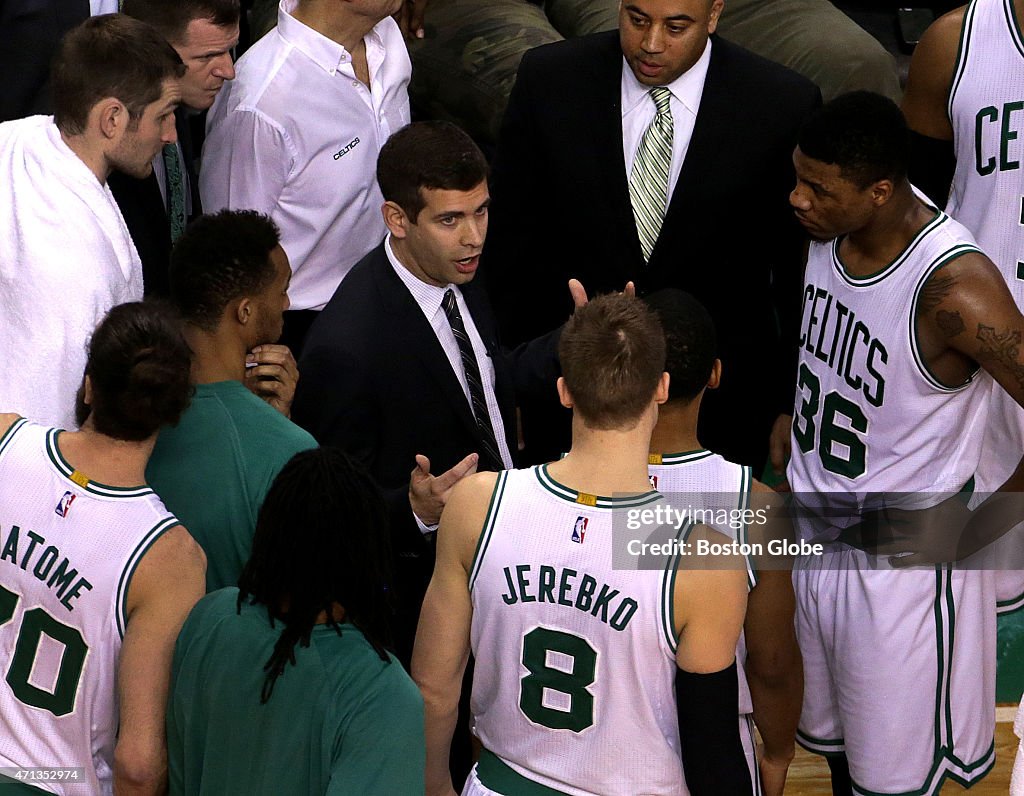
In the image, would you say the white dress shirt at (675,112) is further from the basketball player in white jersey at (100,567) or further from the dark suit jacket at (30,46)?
the basketball player in white jersey at (100,567)

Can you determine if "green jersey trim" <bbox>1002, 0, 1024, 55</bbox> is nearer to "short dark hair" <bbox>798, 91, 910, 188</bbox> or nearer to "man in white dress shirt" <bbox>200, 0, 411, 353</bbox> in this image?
→ "short dark hair" <bbox>798, 91, 910, 188</bbox>

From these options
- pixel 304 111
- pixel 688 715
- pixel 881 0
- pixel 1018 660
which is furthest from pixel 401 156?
pixel 881 0

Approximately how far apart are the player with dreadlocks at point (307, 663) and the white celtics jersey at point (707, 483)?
0.72 metres

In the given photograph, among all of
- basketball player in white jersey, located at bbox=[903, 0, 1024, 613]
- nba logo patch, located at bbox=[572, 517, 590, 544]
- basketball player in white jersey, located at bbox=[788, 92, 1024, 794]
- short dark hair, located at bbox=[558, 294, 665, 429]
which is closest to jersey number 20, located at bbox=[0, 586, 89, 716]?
nba logo patch, located at bbox=[572, 517, 590, 544]

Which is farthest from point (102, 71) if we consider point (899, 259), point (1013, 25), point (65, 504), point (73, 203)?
point (1013, 25)

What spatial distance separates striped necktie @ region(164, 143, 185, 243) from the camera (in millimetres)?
3559

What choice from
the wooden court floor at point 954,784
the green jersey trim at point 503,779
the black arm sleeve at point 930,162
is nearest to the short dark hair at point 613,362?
the green jersey trim at point 503,779

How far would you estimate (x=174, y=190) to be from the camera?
3.60 m

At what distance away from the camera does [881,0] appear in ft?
18.1

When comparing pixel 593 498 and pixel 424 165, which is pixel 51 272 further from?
pixel 593 498

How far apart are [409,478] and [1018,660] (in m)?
2.20

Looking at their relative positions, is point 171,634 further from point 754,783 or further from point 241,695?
point 754,783

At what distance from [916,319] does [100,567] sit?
1.78 metres

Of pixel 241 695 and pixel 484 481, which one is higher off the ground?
pixel 484 481
